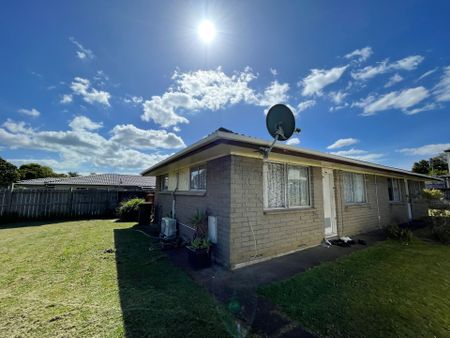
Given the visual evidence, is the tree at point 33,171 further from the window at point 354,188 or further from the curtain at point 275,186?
the window at point 354,188

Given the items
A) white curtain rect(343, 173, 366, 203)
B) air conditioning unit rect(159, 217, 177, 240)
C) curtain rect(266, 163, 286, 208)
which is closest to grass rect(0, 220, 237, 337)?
air conditioning unit rect(159, 217, 177, 240)

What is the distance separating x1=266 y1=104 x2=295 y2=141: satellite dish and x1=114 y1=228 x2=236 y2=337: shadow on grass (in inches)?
126

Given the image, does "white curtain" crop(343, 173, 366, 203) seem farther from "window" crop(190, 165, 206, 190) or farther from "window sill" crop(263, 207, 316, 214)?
"window" crop(190, 165, 206, 190)

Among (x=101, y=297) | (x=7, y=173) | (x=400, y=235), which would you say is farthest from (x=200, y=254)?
(x=7, y=173)

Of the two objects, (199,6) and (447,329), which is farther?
(199,6)

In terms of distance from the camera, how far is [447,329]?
2.33 meters

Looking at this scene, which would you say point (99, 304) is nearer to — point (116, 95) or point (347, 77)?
point (116, 95)

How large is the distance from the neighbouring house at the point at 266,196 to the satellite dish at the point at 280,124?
0.81ft

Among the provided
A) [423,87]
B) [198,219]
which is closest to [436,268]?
[198,219]

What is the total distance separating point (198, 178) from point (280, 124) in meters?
3.32

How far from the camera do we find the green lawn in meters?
2.32

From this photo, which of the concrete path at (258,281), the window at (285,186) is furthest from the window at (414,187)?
the window at (285,186)

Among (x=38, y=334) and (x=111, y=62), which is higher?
(x=111, y=62)

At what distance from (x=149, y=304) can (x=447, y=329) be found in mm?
3929
